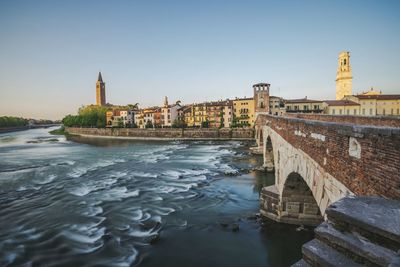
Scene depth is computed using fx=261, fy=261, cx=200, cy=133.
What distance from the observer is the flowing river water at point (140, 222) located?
11930 mm

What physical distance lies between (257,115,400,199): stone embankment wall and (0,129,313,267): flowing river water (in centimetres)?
716

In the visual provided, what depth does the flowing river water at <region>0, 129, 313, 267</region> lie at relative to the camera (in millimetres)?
11930

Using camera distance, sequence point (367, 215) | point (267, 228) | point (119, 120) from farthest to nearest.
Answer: point (119, 120) < point (267, 228) < point (367, 215)

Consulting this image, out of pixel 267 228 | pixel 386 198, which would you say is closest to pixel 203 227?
pixel 267 228

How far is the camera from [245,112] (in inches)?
3029

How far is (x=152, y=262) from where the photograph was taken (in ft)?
37.5

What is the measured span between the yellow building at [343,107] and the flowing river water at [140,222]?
4292 centimetres

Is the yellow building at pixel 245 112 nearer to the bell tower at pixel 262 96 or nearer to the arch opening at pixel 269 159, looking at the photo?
the bell tower at pixel 262 96

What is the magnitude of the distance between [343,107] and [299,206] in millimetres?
55560

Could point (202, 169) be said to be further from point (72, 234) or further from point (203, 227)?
point (72, 234)

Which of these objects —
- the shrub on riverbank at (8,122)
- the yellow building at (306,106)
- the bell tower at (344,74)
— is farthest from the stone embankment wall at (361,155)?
the shrub on riverbank at (8,122)

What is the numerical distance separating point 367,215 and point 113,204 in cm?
1816

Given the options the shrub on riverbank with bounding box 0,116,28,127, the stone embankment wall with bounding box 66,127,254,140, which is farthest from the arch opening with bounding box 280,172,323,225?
the shrub on riverbank with bounding box 0,116,28,127

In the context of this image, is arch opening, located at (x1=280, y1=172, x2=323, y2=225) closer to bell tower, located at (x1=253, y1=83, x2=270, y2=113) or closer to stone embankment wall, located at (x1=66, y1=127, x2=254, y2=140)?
bell tower, located at (x1=253, y1=83, x2=270, y2=113)
